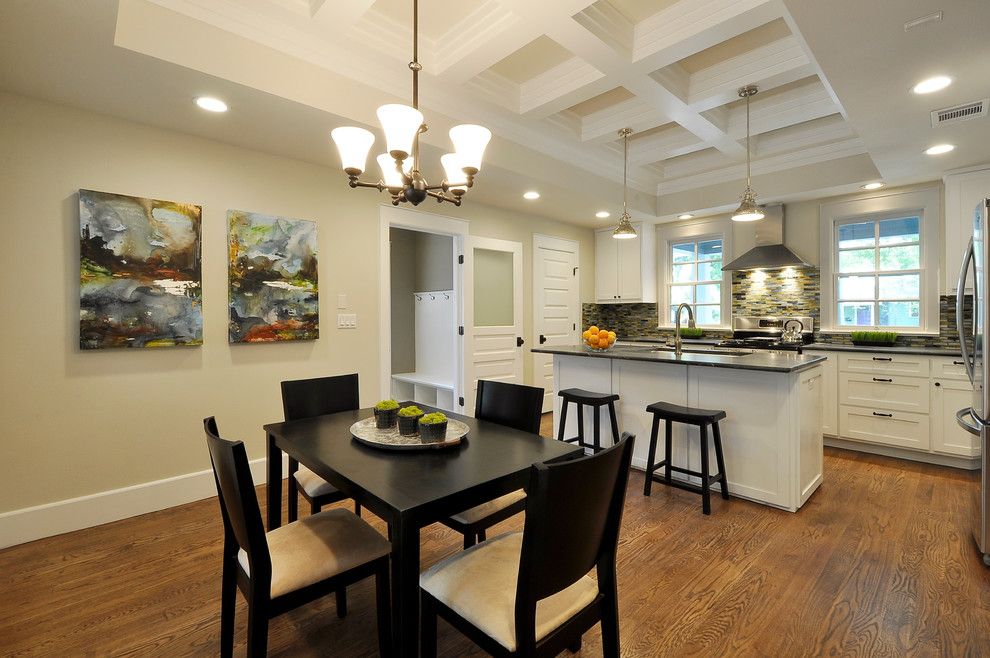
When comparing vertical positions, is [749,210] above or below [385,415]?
above

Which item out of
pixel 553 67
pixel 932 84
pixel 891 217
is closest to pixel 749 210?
pixel 932 84

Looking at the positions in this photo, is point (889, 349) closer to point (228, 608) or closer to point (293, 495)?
point (293, 495)

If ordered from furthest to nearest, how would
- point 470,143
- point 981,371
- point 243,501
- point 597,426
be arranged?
1. point 597,426
2. point 981,371
3. point 470,143
4. point 243,501

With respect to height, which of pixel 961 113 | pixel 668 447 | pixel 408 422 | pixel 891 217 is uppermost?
pixel 961 113

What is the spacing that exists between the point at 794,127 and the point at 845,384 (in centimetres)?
236

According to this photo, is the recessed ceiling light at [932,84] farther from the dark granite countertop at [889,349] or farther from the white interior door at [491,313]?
the white interior door at [491,313]

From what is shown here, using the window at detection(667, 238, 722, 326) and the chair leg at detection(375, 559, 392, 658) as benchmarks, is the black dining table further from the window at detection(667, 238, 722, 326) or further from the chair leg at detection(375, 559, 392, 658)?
the window at detection(667, 238, 722, 326)

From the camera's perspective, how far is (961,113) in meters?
2.77

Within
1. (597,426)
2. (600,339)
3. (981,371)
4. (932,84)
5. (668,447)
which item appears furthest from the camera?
(600,339)

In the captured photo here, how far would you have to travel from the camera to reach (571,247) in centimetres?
607

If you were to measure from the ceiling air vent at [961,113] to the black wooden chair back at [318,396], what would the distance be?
3817 mm

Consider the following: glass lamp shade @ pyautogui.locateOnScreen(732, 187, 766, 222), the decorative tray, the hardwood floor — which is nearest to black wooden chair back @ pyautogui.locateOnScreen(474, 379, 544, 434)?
the decorative tray

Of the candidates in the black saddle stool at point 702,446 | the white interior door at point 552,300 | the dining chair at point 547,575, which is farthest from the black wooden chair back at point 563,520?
the white interior door at point 552,300

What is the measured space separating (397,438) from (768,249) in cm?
479
